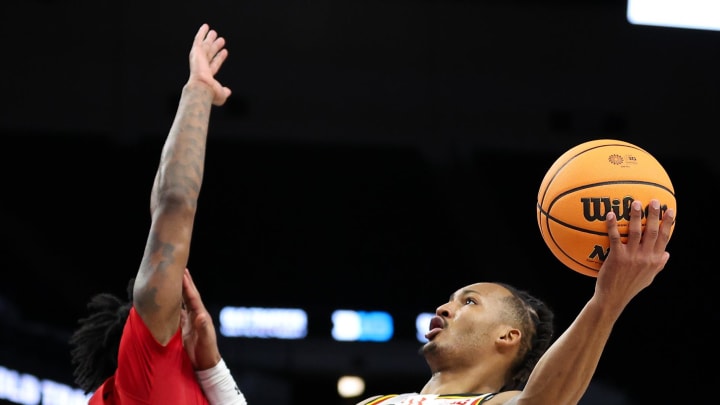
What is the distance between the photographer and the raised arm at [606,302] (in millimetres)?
2379

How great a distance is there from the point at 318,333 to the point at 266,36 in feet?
7.50

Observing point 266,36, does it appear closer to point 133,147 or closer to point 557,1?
point 133,147

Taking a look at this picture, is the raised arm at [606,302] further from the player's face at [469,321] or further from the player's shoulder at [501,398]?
the player's face at [469,321]

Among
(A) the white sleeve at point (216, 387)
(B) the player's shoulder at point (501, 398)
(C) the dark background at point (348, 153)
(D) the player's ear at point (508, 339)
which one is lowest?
(B) the player's shoulder at point (501, 398)

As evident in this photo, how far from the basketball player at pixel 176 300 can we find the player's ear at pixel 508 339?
2.87 ft

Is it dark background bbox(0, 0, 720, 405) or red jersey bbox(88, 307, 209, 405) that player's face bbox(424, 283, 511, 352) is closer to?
red jersey bbox(88, 307, 209, 405)

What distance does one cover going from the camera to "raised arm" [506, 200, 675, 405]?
2.38 meters

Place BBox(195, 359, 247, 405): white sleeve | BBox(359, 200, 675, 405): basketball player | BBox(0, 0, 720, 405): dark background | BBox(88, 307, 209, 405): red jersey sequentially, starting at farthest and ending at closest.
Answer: BBox(0, 0, 720, 405): dark background, BBox(359, 200, 675, 405): basketball player, BBox(195, 359, 247, 405): white sleeve, BBox(88, 307, 209, 405): red jersey

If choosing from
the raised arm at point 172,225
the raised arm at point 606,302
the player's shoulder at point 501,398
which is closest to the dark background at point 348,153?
the player's shoulder at point 501,398

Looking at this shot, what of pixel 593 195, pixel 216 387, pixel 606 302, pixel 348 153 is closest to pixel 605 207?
pixel 593 195

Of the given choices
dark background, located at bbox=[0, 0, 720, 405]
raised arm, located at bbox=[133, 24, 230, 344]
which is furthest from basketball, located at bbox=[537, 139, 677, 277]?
dark background, located at bbox=[0, 0, 720, 405]

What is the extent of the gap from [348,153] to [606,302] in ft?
19.6

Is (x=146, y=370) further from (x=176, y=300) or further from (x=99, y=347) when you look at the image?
(x=99, y=347)

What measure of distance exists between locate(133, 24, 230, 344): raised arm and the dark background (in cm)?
520
